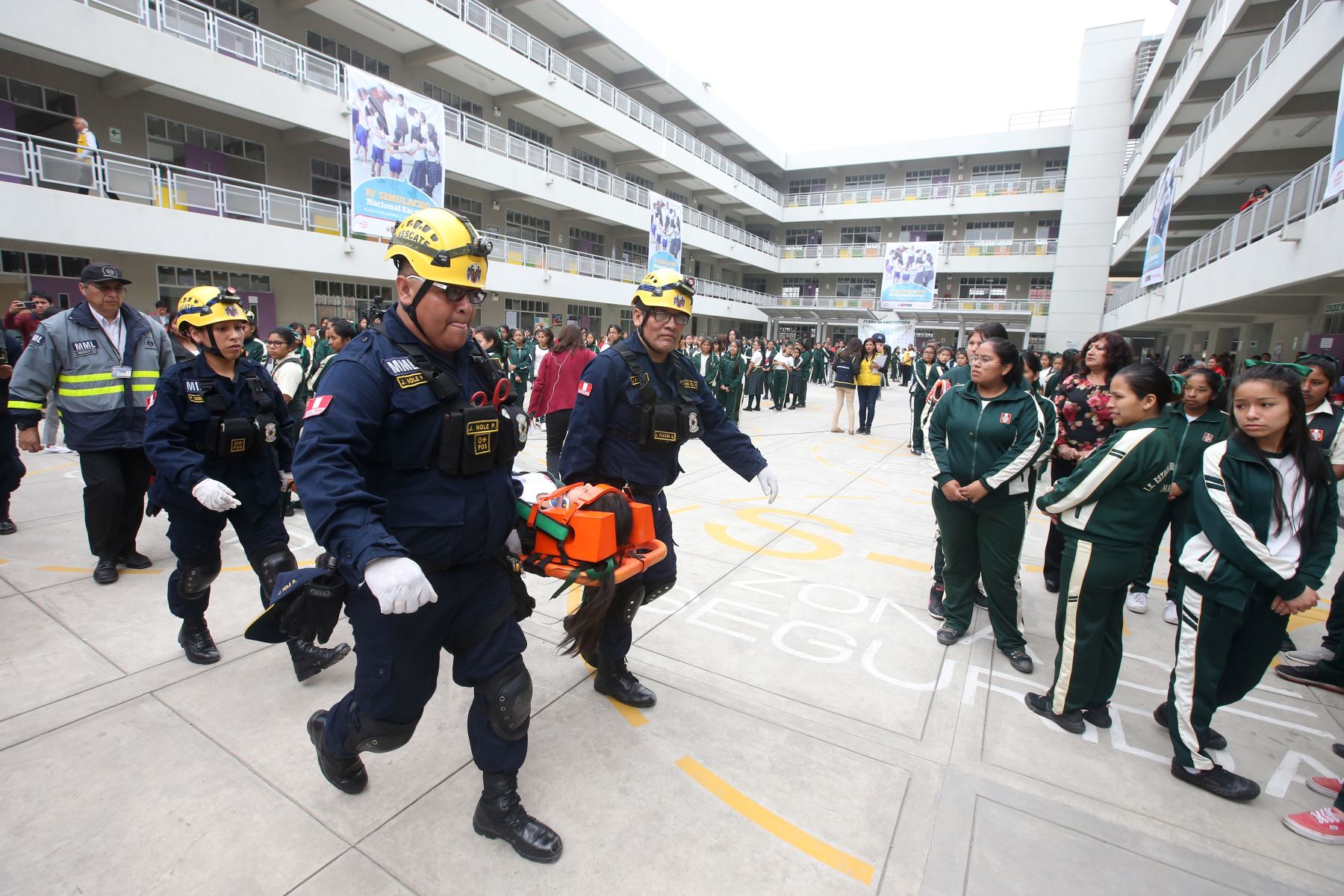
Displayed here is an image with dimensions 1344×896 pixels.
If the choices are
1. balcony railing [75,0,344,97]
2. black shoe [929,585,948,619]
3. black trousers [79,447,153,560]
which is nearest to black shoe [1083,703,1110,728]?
black shoe [929,585,948,619]

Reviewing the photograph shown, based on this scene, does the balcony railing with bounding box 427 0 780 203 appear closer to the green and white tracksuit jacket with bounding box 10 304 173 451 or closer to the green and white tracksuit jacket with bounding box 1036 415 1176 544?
the green and white tracksuit jacket with bounding box 10 304 173 451

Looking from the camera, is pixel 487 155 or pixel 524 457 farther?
pixel 487 155

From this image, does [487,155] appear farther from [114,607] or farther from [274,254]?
[114,607]

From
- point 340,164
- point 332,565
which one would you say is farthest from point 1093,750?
point 340,164

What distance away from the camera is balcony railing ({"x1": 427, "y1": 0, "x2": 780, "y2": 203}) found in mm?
19344

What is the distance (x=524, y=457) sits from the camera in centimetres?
910

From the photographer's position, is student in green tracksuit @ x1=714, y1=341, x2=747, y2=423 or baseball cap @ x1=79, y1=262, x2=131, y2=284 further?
student in green tracksuit @ x1=714, y1=341, x2=747, y2=423

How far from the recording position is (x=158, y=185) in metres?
12.3

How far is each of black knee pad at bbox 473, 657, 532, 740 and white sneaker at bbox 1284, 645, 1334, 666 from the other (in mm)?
4762

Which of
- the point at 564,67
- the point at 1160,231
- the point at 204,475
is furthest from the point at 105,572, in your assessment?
the point at 564,67

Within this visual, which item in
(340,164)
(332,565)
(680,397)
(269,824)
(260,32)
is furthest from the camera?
(340,164)

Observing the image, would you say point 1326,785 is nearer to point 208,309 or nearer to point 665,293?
point 665,293

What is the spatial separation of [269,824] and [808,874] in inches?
77.4

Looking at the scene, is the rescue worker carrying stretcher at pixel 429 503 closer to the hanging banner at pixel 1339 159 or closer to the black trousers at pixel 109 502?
the black trousers at pixel 109 502
